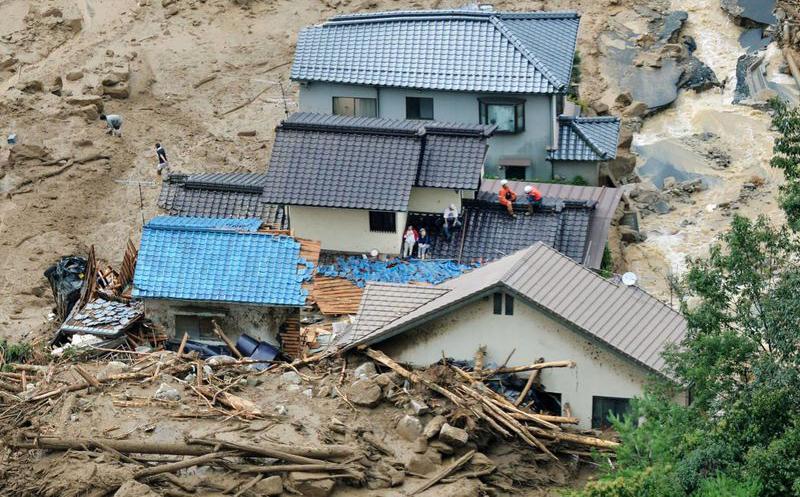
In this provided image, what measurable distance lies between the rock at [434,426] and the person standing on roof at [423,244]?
482 inches

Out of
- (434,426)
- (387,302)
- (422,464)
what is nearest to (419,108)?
(387,302)

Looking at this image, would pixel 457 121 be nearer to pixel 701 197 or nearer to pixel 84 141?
pixel 701 197

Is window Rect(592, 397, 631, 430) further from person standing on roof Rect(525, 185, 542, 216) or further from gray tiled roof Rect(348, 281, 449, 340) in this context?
person standing on roof Rect(525, 185, 542, 216)

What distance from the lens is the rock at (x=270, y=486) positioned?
32.0m

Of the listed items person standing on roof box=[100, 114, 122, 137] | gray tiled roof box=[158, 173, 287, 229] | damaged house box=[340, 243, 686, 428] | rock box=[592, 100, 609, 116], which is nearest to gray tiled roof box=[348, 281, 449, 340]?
damaged house box=[340, 243, 686, 428]

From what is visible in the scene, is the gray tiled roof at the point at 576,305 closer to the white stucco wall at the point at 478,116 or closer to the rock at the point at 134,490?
the rock at the point at 134,490

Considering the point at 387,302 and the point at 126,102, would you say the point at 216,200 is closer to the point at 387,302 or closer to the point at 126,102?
the point at 126,102

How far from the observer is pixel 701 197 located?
183ft

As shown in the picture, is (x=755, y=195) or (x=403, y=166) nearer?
(x=403, y=166)

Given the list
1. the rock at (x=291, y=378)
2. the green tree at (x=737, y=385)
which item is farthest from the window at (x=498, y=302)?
the green tree at (x=737, y=385)

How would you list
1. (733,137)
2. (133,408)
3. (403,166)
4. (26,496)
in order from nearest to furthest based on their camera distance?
(26,496)
(133,408)
(403,166)
(733,137)

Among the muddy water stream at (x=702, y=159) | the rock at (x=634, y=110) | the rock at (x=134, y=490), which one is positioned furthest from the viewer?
the rock at (x=634, y=110)

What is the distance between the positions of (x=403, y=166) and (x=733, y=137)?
55.6 feet

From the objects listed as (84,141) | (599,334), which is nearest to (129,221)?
(84,141)
